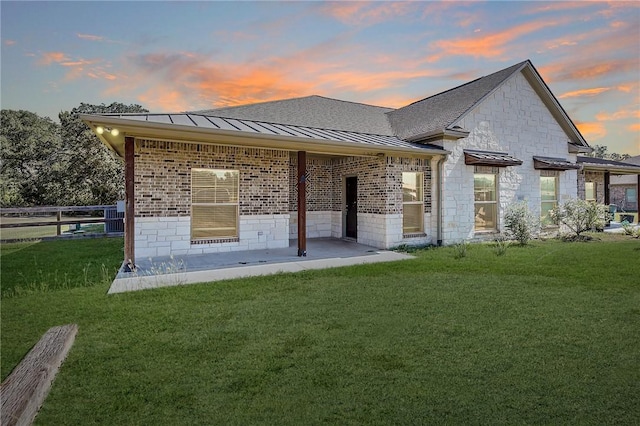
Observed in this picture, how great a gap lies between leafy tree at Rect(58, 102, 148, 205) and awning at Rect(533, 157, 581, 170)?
22.3 m

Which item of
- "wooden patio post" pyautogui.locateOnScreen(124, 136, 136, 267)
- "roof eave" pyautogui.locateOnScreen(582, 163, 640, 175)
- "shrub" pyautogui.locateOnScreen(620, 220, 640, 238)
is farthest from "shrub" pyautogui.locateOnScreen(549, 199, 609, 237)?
"wooden patio post" pyautogui.locateOnScreen(124, 136, 136, 267)

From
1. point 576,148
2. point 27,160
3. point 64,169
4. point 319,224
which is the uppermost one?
point 27,160

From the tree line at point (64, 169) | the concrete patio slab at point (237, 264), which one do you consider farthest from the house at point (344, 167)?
the tree line at point (64, 169)

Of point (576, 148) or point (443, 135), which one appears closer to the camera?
point (443, 135)

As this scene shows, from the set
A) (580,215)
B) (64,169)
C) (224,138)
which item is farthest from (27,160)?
(580,215)

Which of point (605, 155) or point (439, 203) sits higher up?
point (605, 155)

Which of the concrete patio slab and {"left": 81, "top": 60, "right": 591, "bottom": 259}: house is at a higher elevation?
{"left": 81, "top": 60, "right": 591, "bottom": 259}: house

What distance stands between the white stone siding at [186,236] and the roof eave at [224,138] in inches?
79.4

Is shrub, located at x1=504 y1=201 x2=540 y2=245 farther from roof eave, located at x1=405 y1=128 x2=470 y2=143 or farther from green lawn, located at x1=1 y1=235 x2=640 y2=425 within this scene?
green lawn, located at x1=1 y1=235 x2=640 y2=425

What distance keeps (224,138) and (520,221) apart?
379 inches

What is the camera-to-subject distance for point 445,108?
42.5 feet

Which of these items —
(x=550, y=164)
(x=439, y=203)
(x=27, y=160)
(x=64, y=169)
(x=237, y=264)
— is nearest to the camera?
(x=237, y=264)

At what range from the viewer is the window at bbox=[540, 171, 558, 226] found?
44.4 ft

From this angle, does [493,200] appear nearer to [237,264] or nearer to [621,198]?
[237,264]
